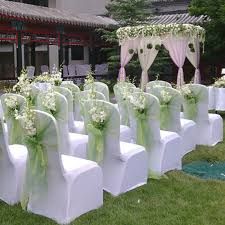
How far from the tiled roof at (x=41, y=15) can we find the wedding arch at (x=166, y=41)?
14.3 ft

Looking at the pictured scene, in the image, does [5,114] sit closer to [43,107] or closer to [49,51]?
[43,107]

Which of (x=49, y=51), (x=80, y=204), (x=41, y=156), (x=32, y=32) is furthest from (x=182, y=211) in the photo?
(x=49, y=51)

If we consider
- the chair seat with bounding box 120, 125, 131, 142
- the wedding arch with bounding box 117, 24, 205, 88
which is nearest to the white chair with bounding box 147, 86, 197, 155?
the chair seat with bounding box 120, 125, 131, 142

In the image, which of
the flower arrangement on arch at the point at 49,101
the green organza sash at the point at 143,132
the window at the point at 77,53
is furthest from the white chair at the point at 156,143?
the window at the point at 77,53

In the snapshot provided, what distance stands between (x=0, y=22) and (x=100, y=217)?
1328cm

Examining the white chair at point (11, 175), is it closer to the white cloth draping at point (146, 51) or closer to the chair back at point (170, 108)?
the chair back at point (170, 108)

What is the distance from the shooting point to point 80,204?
388 centimetres

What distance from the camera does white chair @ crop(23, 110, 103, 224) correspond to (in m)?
3.63

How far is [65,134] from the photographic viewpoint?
4.81 metres

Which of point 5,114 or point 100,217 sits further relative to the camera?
point 5,114

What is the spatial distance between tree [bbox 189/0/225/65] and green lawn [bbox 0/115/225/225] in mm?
9688

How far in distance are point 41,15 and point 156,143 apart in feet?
40.9

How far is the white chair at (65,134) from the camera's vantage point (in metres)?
4.62

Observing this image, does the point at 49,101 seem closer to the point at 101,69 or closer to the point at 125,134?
the point at 125,134
